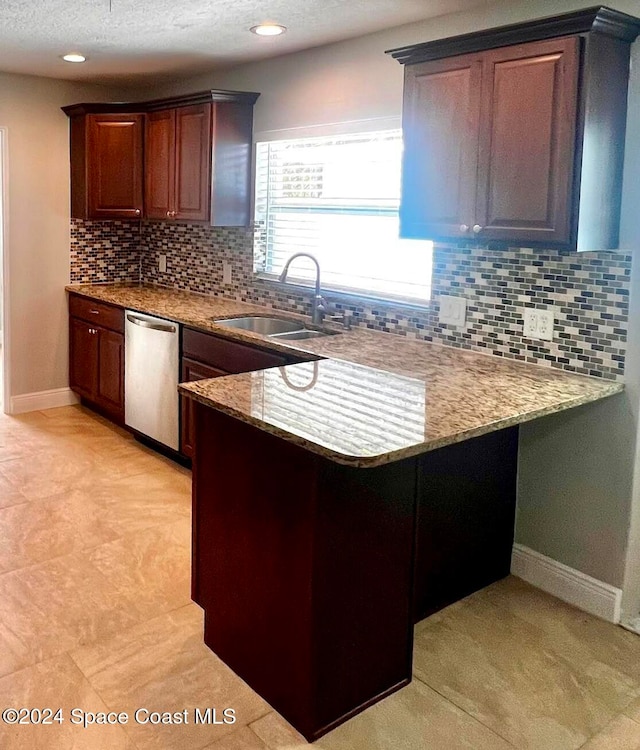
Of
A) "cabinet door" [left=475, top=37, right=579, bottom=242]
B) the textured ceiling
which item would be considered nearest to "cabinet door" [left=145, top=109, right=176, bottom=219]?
the textured ceiling

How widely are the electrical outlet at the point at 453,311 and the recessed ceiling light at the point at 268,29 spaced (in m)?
1.48

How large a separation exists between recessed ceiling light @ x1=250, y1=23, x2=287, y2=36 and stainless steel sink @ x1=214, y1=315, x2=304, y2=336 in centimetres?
144

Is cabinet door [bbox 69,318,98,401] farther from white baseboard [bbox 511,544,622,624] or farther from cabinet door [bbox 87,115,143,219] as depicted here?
white baseboard [bbox 511,544,622,624]

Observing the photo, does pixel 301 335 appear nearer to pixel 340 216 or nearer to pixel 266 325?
pixel 266 325

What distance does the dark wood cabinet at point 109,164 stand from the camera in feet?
16.1

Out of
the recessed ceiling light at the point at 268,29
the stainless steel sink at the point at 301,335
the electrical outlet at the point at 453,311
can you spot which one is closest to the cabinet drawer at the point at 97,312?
the stainless steel sink at the point at 301,335

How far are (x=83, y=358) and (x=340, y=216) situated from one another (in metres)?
2.28

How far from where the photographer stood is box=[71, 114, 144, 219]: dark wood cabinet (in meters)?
4.90

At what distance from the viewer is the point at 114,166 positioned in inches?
195

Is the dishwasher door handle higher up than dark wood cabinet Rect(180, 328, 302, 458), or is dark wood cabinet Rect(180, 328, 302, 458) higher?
the dishwasher door handle

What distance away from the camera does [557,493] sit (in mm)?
2982

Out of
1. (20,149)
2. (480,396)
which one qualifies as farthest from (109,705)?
(20,149)

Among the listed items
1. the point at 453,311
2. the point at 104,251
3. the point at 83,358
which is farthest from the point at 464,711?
the point at 104,251

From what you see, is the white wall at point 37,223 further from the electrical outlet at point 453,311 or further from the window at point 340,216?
the electrical outlet at point 453,311
